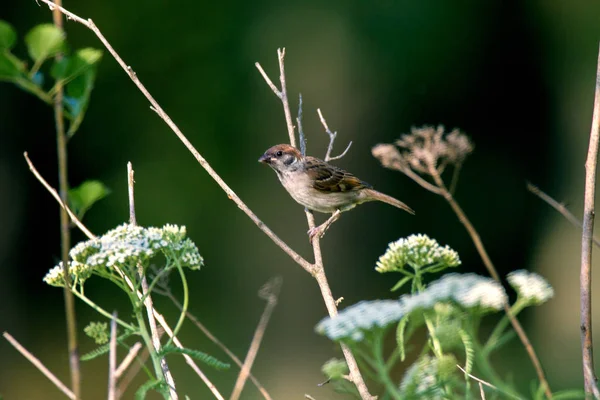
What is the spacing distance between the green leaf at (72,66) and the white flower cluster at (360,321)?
688 millimetres

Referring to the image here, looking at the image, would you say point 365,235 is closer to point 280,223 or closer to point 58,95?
point 280,223

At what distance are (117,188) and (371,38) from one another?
4240mm

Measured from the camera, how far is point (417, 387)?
5.38 feet

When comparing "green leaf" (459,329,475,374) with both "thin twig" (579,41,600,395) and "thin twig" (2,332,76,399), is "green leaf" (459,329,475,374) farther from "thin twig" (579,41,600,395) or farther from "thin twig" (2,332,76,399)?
"thin twig" (2,332,76,399)

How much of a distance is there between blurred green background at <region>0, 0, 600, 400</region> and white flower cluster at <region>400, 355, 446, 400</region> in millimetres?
9019

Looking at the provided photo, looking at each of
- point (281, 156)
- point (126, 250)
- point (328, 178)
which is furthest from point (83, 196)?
point (328, 178)

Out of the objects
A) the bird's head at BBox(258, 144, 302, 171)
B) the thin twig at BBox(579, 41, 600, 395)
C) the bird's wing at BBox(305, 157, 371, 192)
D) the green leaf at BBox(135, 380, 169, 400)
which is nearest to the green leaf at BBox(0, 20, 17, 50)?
the green leaf at BBox(135, 380, 169, 400)

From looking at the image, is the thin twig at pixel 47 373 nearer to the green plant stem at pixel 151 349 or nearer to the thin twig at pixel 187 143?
the green plant stem at pixel 151 349

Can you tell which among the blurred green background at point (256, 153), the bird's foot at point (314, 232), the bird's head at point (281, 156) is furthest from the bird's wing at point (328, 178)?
the blurred green background at point (256, 153)

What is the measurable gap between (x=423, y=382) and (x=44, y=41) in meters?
0.97

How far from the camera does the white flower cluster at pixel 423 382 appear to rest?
1559 millimetres

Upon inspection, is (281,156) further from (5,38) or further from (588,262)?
(5,38)

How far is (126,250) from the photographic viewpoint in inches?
77.0

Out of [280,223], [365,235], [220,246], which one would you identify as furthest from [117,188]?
[365,235]
